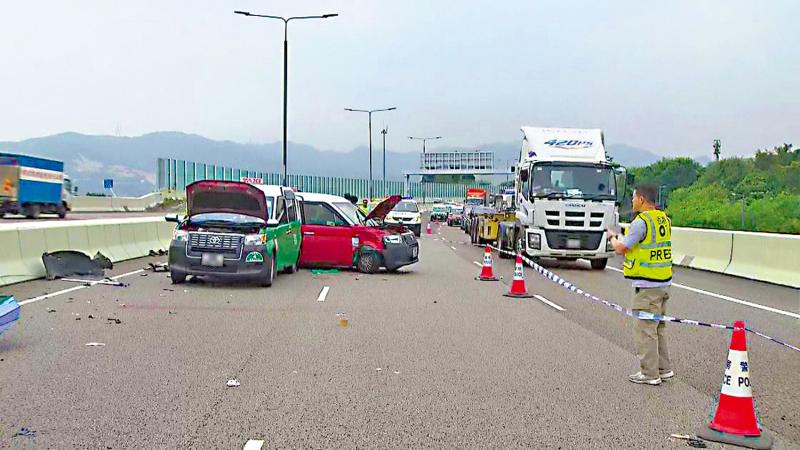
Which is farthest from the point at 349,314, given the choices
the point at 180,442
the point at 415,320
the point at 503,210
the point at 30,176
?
the point at 30,176

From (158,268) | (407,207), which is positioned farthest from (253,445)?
(407,207)

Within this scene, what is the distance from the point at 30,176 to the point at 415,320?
111 feet

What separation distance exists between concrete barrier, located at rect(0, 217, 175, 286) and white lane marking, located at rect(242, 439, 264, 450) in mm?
10664

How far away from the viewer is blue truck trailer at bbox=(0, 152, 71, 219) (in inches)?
1553

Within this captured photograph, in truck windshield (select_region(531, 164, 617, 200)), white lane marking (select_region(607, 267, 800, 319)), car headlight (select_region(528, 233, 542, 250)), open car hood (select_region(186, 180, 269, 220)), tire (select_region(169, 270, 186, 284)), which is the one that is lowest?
white lane marking (select_region(607, 267, 800, 319))

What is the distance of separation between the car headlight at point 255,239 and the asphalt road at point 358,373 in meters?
1.00

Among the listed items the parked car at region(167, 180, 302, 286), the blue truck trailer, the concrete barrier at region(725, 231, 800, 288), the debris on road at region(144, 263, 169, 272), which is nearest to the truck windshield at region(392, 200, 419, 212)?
the blue truck trailer

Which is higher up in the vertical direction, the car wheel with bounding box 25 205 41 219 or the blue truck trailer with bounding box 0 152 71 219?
the blue truck trailer with bounding box 0 152 71 219

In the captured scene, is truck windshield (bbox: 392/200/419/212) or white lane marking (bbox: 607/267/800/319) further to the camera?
truck windshield (bbox: 392/200/419/212)

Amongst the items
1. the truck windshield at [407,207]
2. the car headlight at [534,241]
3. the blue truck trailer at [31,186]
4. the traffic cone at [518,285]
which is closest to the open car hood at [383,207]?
the car headlight at [534,241]

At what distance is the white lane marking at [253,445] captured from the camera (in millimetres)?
5809

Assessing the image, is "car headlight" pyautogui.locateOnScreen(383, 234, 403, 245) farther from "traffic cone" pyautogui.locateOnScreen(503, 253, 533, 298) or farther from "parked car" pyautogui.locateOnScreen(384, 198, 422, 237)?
"parked car" pyautogui.locateOnScreen(384, 198, 422, 237)

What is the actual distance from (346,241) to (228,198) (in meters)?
3.86

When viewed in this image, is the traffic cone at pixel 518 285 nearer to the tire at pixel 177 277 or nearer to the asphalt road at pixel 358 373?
the asphalt road at pixel 358 373
